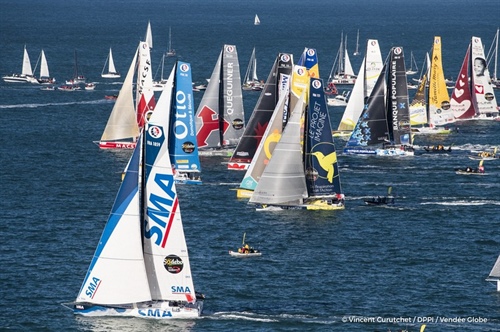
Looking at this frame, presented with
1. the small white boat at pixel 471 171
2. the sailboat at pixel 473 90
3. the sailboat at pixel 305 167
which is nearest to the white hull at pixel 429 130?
the sailboat at pixel 473 90

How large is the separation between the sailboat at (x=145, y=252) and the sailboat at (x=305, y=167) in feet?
101

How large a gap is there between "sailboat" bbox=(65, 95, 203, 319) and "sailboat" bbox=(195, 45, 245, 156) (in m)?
57.3

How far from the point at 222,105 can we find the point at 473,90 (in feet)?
147

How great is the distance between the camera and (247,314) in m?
76.9

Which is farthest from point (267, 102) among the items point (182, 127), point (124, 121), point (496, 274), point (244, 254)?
point (496, 274)

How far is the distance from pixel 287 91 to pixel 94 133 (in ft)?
161

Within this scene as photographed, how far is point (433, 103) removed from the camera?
513 ft

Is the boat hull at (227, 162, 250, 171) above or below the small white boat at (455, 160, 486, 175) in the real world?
above

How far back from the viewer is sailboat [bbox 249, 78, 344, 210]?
103750 millimetres

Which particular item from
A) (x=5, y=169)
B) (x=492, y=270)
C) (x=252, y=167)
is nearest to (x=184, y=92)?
(x=252, y=167)

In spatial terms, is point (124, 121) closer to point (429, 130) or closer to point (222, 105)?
point (222, 105)

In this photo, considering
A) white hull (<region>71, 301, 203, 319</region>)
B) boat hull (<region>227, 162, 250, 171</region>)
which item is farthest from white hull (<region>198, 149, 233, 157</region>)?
white hull (<region>71, 301, 203, 319</region>)

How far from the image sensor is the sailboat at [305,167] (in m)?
104

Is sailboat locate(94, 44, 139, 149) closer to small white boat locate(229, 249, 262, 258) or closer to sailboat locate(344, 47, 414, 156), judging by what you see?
sailboat locate(344, 47, 414, 156)
